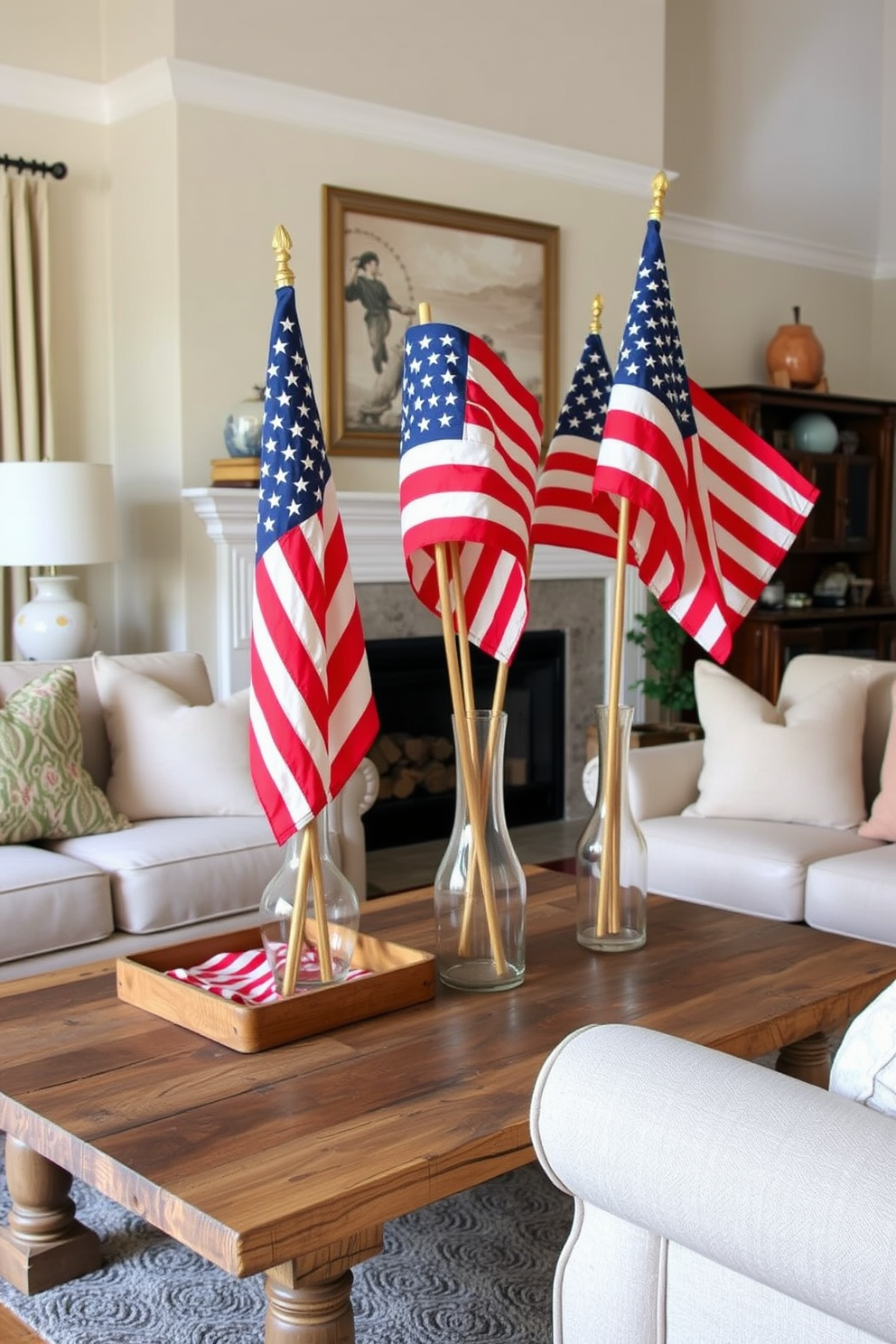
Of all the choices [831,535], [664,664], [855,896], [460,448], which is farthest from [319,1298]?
[831,535]

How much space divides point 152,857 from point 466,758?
128cm

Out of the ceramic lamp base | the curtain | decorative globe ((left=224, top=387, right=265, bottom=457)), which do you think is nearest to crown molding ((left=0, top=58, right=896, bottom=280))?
the curtain

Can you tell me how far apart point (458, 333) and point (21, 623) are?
2.69 metres

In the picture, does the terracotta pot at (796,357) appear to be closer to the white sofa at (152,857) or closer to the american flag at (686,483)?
the white sofa at (152,857)

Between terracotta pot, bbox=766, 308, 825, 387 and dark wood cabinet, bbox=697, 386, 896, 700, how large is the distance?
14cm

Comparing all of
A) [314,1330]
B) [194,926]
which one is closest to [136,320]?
[194,926]

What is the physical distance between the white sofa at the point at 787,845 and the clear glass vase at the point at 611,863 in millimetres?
751

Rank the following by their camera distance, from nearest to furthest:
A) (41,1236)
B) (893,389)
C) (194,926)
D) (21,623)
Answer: (41,1236) → (194,926) → (21,623) → (893,389)

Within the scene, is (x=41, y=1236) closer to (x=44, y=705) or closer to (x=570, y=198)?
(x=44, y=705)

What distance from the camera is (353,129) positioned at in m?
5.07

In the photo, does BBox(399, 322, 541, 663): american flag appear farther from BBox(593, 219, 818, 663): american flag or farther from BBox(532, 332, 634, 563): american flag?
BBox(532, 332, 634, 563): american flag

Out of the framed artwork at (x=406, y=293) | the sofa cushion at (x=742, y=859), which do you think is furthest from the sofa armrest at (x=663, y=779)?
the framed artwork at (x=406, y=293)

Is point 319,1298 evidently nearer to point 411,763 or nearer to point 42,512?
point 42,512

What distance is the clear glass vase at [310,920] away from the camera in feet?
6.86
